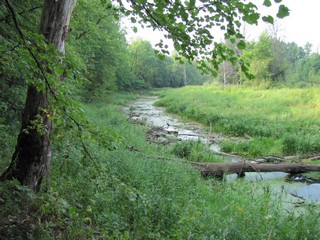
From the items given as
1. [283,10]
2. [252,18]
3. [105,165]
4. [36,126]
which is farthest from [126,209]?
[283,10]

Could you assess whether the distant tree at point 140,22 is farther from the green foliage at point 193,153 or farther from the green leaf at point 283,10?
the green foliage at point 193,153

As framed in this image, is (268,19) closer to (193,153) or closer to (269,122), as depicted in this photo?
(193,153)

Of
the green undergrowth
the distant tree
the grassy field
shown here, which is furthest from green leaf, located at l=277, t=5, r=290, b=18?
the grassy field

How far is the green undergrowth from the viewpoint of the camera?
116 inches

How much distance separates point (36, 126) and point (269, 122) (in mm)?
13678

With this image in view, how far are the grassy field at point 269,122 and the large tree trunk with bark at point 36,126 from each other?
8752 mm

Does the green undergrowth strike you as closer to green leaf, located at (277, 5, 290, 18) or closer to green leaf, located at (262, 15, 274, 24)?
green leaf, located at (262, 15, 274, 24)

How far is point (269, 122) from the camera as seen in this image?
48.9ft

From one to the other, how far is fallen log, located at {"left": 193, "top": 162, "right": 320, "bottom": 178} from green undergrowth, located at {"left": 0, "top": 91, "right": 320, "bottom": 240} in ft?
5.60

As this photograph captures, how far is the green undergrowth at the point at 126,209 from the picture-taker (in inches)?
116

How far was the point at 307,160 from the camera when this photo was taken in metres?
9.73

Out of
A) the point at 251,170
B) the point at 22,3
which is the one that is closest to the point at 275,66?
the point at 251,170

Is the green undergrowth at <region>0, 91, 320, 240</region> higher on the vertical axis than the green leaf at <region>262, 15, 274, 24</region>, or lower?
lower

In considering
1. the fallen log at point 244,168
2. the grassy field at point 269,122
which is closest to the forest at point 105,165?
the fallen log at point 244,168
